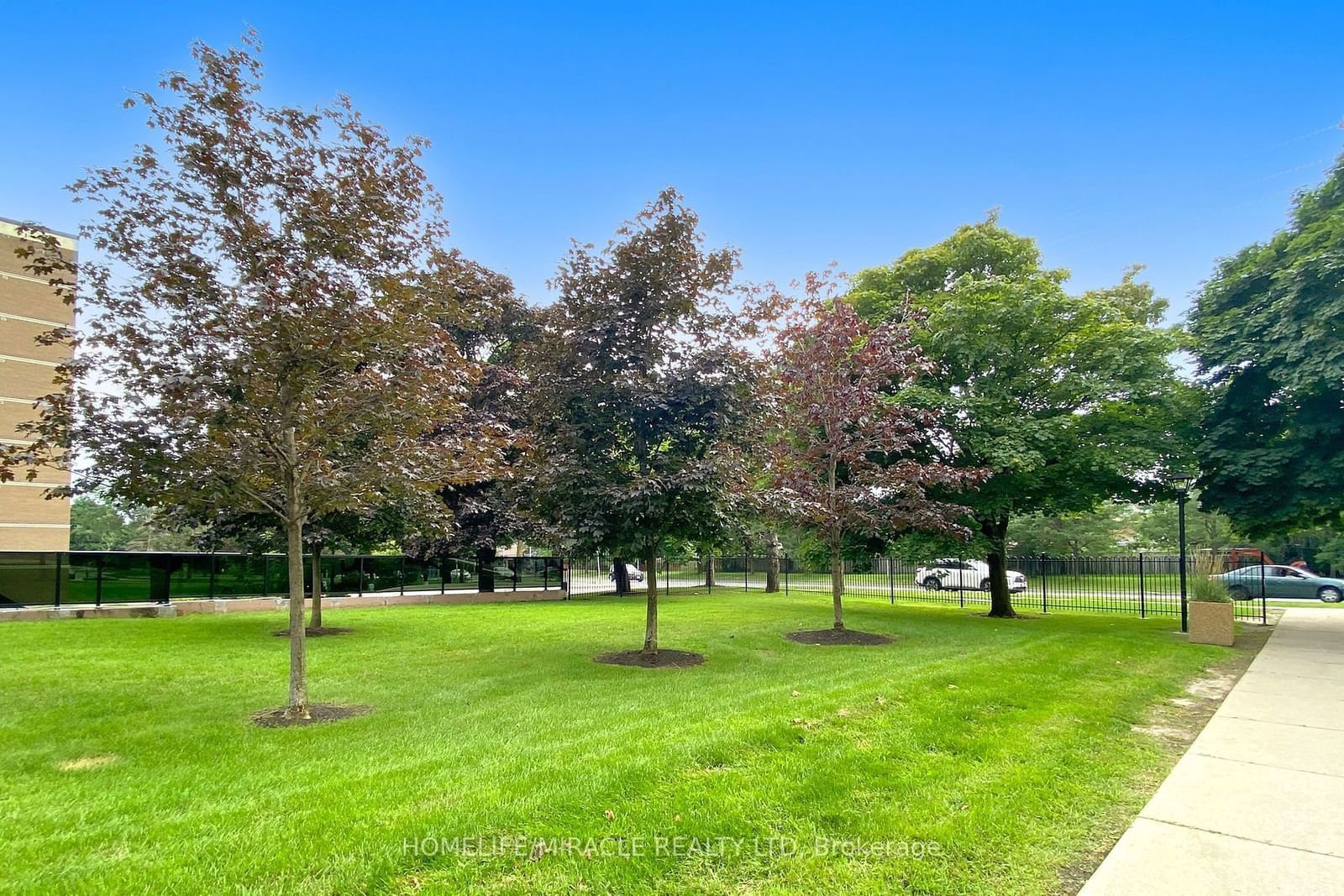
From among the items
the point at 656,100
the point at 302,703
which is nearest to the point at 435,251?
the point at 302,703

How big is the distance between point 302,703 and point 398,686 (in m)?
1.45

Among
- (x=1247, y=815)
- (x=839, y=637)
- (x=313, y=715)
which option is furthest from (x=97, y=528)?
(x=1247, y=815)

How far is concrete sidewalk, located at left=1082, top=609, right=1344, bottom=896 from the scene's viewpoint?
9.76 feet

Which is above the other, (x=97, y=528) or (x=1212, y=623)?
(x=1212, y=623)

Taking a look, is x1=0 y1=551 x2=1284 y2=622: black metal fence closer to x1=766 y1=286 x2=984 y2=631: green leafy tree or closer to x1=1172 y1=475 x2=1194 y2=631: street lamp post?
x1=1172 y1=475 x2=1194 y2=631: street lamp post

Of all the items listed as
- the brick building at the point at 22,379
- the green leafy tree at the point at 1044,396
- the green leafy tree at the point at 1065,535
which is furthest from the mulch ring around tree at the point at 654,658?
the brick building at the point at 22,379

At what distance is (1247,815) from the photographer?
373 cm

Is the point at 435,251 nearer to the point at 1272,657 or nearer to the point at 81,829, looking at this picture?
the point at 81,829

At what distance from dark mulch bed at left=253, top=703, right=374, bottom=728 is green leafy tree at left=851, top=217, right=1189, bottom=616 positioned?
11356 millimetres

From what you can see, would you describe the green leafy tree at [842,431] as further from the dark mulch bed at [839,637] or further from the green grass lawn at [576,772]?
the green grass lawn at [576,772]

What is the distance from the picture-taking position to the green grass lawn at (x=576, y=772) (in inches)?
115

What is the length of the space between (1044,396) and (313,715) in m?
14.7

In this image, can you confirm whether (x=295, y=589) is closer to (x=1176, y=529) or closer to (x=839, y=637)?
(x=839, y=637)

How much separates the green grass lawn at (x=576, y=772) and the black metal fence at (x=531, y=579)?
11.2ft
